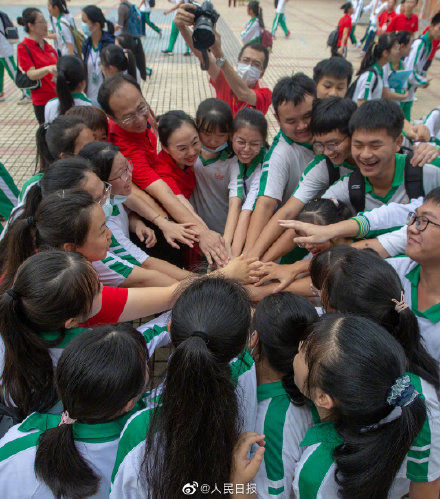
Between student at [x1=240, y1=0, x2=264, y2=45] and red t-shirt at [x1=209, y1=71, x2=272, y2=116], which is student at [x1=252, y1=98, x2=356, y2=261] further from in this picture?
student at [x1=240, y1=0, x2=264, y2=45]

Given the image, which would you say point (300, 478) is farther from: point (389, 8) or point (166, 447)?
point (389, 8)

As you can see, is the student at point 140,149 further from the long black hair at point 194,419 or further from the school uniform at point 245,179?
the long black hair at point 194,419

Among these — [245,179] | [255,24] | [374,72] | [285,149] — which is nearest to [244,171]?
[245,179]

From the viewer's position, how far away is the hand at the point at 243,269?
2066 millimetres

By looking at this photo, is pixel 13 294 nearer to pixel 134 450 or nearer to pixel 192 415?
pixel 134 450

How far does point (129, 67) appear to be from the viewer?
14.9 ft

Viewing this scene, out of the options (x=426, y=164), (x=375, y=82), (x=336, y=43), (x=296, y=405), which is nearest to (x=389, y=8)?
(x=336, y=43)

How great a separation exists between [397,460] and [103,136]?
260 centimetres

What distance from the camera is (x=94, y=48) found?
4.90 meters

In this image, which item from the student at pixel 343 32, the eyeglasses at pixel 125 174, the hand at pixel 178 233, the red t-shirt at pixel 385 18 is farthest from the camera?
the red t-shirt at pixel 385 18

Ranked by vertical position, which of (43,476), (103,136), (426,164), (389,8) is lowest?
(43,476)

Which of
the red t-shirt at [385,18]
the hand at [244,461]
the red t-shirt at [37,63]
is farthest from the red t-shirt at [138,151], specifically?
the red t-shirt at [385,18]

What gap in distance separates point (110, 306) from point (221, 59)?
2.23m

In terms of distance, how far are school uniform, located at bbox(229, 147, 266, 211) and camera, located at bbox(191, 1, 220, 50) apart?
896 millimetres
